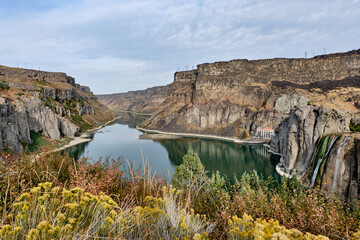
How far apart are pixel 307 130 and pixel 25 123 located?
53.3m

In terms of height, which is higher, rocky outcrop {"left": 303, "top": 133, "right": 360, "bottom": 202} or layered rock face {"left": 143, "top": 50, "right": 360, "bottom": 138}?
layered rock face {"left": 143, "top": 50, "right": 360, "bottom": 138}

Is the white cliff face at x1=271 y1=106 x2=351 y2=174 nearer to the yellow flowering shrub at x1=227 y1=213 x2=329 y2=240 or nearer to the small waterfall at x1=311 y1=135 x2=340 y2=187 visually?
the small waterfall at x1=311 y1=135 x2=340 y2=187

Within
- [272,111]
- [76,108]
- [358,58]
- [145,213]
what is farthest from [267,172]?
[76,108]

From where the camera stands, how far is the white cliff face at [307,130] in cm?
2928

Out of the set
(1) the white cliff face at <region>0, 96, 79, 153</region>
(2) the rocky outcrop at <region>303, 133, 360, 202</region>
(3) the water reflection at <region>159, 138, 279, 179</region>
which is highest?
(1) the white cliff face at <region>0, 96, 79, 153</region>

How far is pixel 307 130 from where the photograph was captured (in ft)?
101

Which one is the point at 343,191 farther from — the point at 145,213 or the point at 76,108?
the point at 76,108

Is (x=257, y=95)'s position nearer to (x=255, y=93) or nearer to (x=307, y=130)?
(x=255, y=93)

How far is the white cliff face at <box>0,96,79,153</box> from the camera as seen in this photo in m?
31.4

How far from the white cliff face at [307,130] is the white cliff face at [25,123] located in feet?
149

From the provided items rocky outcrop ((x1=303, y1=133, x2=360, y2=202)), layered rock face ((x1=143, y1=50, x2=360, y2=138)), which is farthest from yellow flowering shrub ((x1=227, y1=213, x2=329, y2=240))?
layered rock face ((x1=143, y1=50, x2=360, y2=138))

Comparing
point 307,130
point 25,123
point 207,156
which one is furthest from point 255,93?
point 25,123

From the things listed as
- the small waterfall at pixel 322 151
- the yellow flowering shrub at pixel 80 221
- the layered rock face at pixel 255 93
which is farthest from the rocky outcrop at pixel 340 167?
the layered rock face at pixel 255 93

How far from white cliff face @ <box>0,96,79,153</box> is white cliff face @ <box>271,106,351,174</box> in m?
45.5
